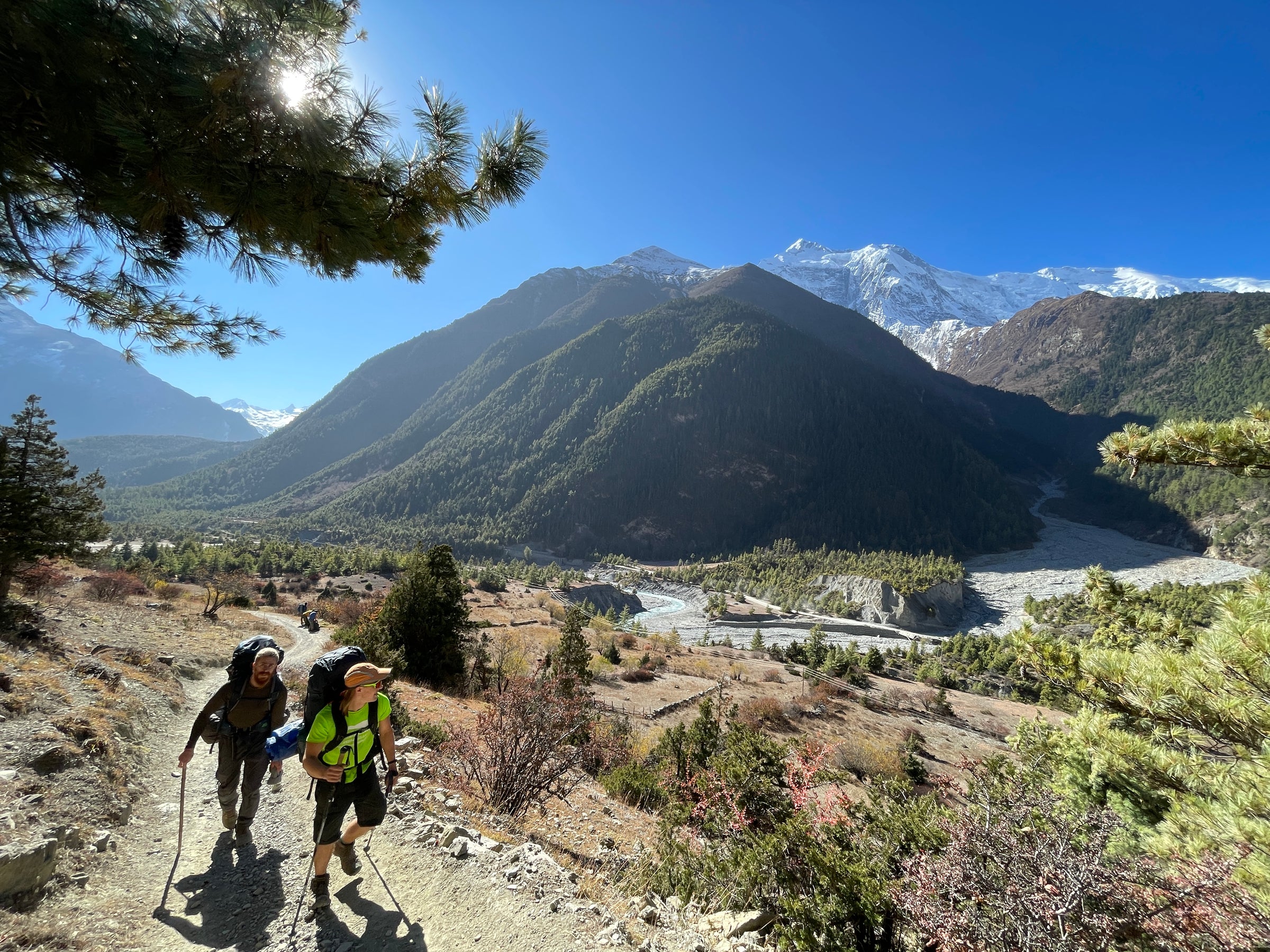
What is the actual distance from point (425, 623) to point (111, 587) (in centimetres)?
1648

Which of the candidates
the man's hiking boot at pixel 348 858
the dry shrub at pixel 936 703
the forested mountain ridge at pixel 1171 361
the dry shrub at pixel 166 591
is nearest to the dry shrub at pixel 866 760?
the dry shrub at pixel 936 703

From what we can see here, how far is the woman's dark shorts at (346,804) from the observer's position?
10.3ft

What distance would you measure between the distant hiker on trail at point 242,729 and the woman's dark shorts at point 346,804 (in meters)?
0.93

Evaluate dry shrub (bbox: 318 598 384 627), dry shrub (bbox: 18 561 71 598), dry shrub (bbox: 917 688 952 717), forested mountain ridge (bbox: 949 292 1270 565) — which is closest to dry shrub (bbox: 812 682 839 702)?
dry shrub (bbox: 917 688 952 717)

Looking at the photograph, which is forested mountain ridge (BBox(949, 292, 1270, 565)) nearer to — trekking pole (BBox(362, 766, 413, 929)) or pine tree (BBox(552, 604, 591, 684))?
pine tree (BBox(552, 604, 591, 684))

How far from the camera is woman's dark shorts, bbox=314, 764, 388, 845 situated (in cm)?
315

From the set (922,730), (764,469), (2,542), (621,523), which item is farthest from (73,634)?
(764,469)

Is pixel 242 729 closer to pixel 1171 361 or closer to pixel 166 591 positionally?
pixel 166 591

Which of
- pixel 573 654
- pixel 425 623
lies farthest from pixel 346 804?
pixel 573 654

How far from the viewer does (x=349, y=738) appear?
3115mm

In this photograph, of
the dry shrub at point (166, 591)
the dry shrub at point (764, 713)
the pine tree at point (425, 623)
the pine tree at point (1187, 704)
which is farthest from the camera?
the dry shrub at point (166, 591)

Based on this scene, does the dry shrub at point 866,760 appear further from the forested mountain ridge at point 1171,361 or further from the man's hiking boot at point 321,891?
the forested mountain ridge at point 1171,361

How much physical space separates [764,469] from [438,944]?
433ft

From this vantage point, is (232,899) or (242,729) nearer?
(232,899)
